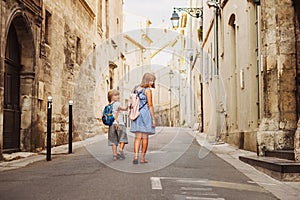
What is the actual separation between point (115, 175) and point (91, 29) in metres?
14.4

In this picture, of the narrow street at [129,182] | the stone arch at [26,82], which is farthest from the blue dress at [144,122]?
the stone arch at [26,82]

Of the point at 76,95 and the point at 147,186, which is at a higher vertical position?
the point at 76,95

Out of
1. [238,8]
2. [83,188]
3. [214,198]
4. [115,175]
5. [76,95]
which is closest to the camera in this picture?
[214,198]

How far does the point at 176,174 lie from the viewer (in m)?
6.45

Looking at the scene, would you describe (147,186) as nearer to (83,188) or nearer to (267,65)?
(83,188)

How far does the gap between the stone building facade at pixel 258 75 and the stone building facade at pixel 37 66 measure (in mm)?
5035

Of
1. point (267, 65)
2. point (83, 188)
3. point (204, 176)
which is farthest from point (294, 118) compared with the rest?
point (83, 188)

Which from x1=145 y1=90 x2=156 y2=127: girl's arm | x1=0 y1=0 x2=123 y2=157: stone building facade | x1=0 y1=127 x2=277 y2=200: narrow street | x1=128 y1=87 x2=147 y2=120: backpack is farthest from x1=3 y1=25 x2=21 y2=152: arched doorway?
x1=145 y1=90 x2=156 y2=127: girl's arm

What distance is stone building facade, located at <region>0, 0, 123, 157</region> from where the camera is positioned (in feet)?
34.4

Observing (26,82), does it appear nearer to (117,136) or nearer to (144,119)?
(117,136)

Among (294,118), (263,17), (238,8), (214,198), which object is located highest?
(238,8)

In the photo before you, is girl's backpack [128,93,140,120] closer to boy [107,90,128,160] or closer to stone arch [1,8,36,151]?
boy [107,90,128,160]

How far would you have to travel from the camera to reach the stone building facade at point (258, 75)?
829cm

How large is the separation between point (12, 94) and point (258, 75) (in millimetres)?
5863
